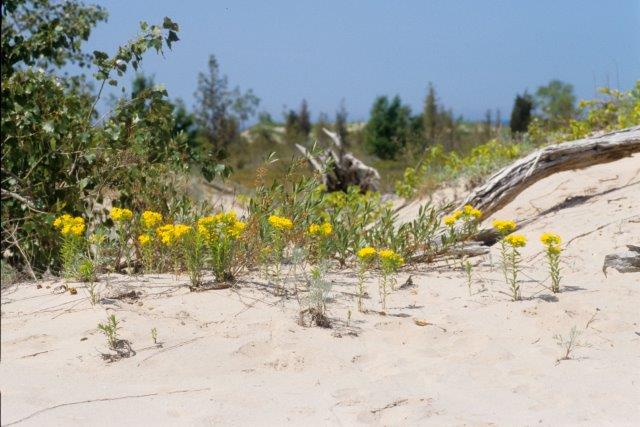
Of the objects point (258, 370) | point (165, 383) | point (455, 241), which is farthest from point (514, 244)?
point (165, 383)

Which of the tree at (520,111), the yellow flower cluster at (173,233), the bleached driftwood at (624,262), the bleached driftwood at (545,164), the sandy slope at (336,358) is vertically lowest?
the sandy slope at (336,358)

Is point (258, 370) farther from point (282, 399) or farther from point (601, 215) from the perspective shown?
point (601, 215)

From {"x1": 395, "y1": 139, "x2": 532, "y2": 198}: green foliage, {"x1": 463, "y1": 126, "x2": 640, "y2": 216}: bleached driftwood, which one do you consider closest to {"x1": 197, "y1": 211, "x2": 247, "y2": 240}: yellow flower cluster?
{"x1": 463, "y1": 126, "x2": 640, "y2": 216}: bleached driftwood

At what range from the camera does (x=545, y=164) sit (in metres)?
6.78

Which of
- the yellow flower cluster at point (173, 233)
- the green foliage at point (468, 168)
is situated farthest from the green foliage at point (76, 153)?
the green foliage at point (468, 168)

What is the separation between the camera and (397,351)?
374cm

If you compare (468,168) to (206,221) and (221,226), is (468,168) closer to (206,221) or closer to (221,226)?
(221,226)

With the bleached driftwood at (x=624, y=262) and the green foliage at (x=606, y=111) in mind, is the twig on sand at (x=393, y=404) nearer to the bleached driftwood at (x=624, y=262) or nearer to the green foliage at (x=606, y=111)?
the bleached driftwood at (x=624, y=262)

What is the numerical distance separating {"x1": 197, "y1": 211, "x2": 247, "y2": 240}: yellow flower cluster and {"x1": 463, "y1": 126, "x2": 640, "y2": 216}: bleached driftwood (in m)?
2.78

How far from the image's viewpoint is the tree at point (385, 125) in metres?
34.6

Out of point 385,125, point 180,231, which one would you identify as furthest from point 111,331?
point 385,125

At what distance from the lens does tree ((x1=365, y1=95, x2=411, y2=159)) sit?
114 ft

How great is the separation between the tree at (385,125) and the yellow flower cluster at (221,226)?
28492 millimetres

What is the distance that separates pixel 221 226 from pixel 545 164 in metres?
3.43
